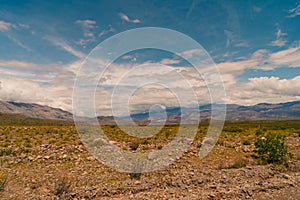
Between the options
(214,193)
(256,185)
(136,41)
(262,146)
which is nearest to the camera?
(214,193)

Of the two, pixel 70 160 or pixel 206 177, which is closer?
pixel 206 177

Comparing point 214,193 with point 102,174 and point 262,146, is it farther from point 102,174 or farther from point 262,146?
point 262,146

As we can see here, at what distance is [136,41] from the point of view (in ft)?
35.4

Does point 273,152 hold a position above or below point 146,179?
above

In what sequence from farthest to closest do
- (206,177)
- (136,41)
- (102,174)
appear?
(136,41), (102,174), (206,177)

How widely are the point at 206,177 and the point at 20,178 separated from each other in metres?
8.38

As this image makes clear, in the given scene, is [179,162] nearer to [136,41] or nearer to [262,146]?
[262,146]

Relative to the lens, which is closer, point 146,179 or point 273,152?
point 146,179

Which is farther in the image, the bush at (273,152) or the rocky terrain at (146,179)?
the bush at (273,152)

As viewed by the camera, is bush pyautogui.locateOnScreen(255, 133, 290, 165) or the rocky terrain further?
bush pyautogui.locateOnScreen(255, 133, 290, 165)

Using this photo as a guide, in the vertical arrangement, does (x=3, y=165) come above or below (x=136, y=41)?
below

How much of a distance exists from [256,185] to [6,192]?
9796mm

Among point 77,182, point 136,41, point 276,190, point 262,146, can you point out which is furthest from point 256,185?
point 136,41

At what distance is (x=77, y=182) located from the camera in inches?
346
